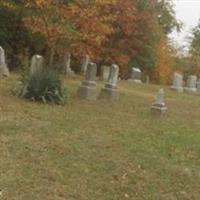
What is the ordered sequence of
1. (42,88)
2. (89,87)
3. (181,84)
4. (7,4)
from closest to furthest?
(42,88) < (89,87) < (7,4) < (181,84)

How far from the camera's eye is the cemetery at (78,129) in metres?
7.84

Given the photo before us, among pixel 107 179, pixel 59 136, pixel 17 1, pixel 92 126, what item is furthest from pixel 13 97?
pixel 17 1

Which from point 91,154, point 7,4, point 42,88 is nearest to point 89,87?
point 42,88

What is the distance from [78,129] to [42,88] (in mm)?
2873

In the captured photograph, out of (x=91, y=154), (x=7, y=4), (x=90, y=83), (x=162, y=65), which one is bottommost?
(x=91, y=154)

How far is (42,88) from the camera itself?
13.5 metres

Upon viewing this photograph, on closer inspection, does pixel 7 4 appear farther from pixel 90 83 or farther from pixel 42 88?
pixel 42 88

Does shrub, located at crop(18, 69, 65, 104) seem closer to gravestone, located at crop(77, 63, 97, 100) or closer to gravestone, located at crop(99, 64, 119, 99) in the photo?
gravestone, located at crop(77, 63, 97, 100)

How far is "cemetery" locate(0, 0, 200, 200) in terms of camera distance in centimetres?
784

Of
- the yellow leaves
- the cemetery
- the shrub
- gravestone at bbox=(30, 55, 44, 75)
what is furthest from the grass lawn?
the yellow leaves

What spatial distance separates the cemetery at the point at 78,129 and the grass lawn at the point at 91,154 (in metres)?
0.01

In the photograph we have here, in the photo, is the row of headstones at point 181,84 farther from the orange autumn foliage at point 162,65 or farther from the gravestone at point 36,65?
the gravestone at point 36,65

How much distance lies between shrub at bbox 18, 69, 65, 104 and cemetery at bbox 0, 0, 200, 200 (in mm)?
23

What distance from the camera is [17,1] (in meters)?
22.3
